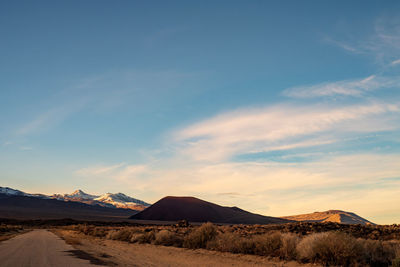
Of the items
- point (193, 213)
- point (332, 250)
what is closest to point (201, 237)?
point (332, 250)

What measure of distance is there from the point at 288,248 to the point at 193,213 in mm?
120208

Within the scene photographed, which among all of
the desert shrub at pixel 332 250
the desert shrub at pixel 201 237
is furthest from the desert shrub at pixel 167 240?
the desert shrub at pixel 332 250

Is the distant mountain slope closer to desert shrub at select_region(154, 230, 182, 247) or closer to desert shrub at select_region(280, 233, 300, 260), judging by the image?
desert shrub at select_region(154, 230, 182, 247)

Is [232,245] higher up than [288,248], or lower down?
lower down

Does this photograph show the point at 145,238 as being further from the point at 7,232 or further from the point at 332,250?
the point at 7,232

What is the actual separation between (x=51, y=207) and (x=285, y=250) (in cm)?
20456

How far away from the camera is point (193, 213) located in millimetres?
132125

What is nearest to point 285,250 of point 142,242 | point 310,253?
point 310,253

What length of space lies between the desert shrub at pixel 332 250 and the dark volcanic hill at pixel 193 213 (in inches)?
4573

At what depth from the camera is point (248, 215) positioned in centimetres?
13675

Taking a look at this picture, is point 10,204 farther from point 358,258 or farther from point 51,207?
point 358,258

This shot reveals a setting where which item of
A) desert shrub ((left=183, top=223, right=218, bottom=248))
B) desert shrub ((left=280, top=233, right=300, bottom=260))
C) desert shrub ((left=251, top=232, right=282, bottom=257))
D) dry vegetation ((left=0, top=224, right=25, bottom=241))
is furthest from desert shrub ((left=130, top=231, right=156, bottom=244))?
desert shrub ((left=280, top=233, right=300, bottom=260))

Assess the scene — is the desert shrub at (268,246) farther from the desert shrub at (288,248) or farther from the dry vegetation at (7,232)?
the dry vegetation at (7,232)

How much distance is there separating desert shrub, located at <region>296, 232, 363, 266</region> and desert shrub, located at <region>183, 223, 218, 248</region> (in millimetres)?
8224
